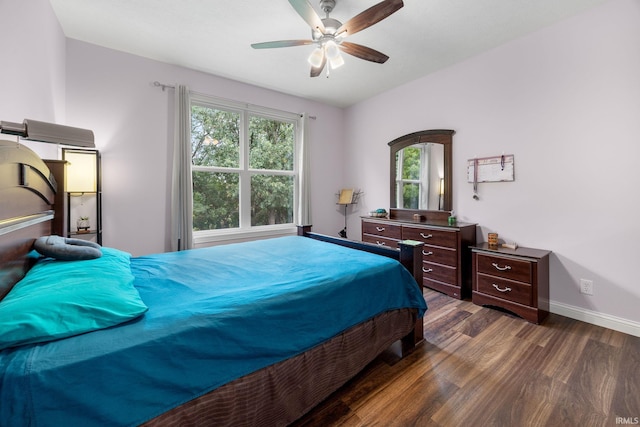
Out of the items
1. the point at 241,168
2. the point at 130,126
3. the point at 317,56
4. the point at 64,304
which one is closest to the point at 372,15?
the point at 317,56

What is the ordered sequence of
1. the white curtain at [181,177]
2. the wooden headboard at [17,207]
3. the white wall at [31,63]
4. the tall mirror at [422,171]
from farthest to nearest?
the tall mirror at [422,171], the white curtain at [181,177], the white wall at [31,63], the wooden headboard at [17,207]

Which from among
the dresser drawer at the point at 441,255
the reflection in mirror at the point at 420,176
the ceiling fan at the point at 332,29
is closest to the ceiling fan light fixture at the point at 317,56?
the ceiling fan at the point at 332,29

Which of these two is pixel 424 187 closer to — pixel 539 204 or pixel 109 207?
pixel 539 204

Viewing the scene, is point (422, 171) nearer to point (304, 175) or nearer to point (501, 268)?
point (501, 268)

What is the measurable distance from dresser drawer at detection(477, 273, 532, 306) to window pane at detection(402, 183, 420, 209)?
134 centimetres

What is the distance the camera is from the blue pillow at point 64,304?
0.82m

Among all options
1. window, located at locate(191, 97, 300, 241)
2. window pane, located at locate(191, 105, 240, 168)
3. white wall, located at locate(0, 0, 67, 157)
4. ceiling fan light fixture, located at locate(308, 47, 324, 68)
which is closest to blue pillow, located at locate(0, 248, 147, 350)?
white wall, located at locate(0, 0, 67, 157)

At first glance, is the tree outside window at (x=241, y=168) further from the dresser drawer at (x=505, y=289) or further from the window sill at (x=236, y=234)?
the dresser drawer at (x=505, y=289)

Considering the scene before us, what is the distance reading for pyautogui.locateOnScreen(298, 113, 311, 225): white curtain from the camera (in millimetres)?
4246

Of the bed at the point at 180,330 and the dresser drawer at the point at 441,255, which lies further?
the dresser drawer at the point at 441,255

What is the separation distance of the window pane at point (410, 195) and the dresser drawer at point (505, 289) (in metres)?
1.34

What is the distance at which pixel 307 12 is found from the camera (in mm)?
1857

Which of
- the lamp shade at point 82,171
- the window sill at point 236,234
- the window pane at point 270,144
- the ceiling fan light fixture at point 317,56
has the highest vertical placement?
the ceiling fan light fixture at point 317,56

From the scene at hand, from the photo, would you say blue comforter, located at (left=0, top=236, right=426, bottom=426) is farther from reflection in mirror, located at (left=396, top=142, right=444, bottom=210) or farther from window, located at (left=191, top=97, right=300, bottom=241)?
reflection in mirror, located at (left=396, top=142, right=444, bottom=210)
